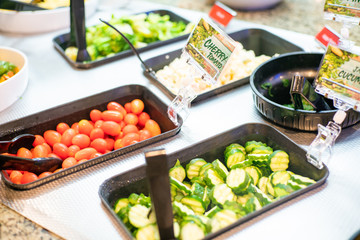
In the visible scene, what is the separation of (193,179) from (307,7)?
1906 mm

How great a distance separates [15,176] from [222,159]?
2.58 ft

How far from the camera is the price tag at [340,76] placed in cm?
134

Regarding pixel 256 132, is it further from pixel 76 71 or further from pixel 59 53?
pixel 59 53

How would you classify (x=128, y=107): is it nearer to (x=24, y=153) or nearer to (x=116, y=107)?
(x=116, y=107)

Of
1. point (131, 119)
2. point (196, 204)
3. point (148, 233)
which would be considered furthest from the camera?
point (131, 119)

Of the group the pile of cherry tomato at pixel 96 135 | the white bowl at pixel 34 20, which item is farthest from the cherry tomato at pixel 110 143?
the white bowl at pixel 34 20

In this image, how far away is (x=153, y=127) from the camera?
5.62 feet

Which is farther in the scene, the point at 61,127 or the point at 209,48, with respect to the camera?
the point at 61,127

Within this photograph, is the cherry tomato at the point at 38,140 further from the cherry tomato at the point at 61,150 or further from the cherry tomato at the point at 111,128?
the cherry tomato at the point at 111,128

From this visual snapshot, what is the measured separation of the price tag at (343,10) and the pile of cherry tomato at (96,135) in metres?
0.84

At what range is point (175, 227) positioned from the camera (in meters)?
1.14

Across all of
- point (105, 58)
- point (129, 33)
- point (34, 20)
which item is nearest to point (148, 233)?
point (105, 58)

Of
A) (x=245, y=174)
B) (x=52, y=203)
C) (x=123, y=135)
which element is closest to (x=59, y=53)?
(x=123, y=135)

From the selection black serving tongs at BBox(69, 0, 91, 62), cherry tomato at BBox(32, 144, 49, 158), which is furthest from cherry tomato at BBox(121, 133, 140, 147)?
black serving tongs at BBox(69, 0, 91, 62)
